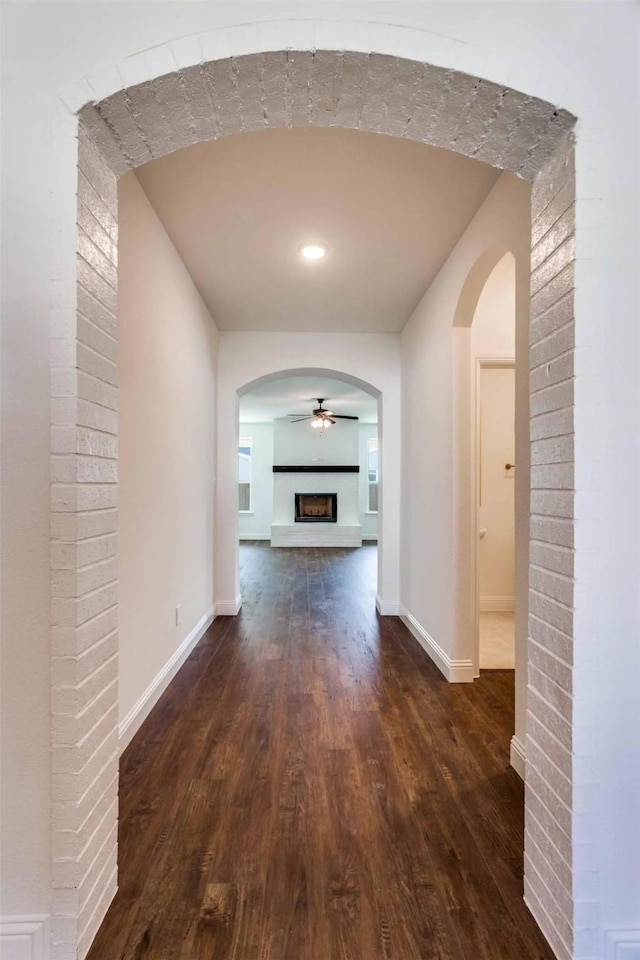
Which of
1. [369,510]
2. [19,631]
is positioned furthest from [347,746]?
[369,510]

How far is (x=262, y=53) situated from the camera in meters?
1.16

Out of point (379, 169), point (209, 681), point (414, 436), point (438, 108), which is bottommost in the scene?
point (209, 681)

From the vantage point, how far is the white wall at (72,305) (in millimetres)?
1158

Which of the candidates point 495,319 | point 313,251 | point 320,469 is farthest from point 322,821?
point 320,469

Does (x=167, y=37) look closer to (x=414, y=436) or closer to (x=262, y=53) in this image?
(x=262, y=53)

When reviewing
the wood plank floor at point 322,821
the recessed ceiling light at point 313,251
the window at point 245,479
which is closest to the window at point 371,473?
the window at point 245,479

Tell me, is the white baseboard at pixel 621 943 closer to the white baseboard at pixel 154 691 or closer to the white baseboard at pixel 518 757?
the white baseboard at pixel 518 757

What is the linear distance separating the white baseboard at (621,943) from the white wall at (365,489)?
377 inches

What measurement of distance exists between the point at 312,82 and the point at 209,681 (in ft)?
9.62

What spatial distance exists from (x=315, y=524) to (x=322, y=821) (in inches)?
316

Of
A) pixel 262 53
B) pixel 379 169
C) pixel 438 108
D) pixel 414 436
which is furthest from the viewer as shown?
pixel 414 436

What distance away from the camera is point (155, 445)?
2.62m

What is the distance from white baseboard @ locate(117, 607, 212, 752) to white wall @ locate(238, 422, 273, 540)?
7.11m

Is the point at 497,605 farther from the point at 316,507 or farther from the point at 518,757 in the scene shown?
the point at 316,507
